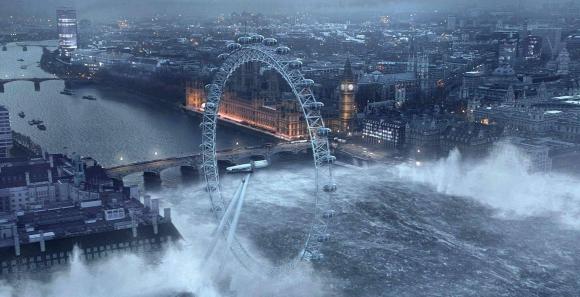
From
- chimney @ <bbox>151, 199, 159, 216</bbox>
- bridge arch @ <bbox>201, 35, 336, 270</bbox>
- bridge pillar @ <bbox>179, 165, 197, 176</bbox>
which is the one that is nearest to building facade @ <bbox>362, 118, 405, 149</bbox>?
bridge pillar @ <bbox>179, 165, 197, 176</bbox>

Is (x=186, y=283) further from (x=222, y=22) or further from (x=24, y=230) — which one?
(x=222, y=22)

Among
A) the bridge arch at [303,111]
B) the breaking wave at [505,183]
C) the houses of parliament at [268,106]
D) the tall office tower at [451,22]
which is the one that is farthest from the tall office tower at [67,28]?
the bridge arch at [303,111]

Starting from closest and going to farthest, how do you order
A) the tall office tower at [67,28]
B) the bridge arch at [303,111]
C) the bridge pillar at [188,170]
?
the bridge arch at [303,111], the bridge pillar at [188,170], the tall office tower at [67,28]

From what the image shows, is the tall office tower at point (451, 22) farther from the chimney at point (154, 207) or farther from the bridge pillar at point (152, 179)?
the chimney at point (154, 207)

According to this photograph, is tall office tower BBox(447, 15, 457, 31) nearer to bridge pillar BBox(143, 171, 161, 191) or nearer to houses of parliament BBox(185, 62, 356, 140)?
houses of parliament BBox(185, 62, 356, 140)

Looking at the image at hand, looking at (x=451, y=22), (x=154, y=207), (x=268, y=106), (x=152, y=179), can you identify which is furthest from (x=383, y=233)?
(x=451, y=22)

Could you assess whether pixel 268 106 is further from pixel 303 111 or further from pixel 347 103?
pixel 303 111

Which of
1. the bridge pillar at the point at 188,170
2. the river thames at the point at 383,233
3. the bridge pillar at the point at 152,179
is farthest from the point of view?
the bridge pillar at the point at 188,170
